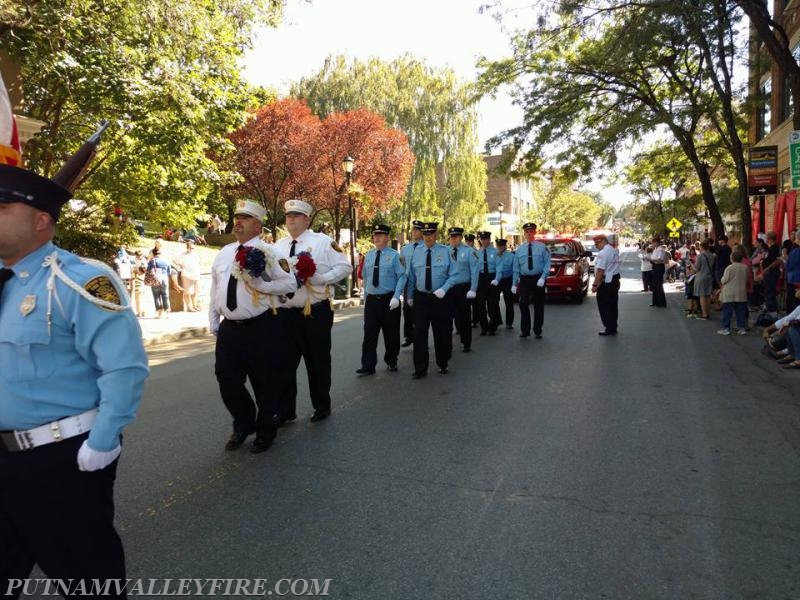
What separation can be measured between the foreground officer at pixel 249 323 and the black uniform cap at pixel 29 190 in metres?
2.46

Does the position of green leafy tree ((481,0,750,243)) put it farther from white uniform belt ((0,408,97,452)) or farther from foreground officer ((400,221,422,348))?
white uniform belt ((0,408,97,452))

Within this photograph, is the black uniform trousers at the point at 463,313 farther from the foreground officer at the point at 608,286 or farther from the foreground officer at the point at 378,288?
the foreground officer at the point at 608,286

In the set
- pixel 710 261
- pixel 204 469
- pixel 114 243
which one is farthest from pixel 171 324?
pixel 710 261

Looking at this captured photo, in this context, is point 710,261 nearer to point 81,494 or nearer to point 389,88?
point 81,494

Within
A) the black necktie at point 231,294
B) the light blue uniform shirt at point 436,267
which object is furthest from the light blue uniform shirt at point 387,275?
the black necktie at point 231,294

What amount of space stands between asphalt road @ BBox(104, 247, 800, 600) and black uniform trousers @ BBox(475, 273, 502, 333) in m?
4.40

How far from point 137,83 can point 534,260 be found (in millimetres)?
7999

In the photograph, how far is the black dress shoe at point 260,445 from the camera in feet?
16.5

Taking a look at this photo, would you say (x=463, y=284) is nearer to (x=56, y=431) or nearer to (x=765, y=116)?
(x=56, y=431)

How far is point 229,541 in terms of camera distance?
A: 3.52m

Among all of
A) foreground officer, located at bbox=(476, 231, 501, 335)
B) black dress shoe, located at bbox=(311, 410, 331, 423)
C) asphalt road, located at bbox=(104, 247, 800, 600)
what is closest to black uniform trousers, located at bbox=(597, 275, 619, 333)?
foreground officer, located at bbox=(476, 231, 501, 335)

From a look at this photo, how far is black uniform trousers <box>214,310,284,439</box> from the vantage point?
4867 mm

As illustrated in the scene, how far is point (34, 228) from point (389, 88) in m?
33.1

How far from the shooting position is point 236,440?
5164 mm
